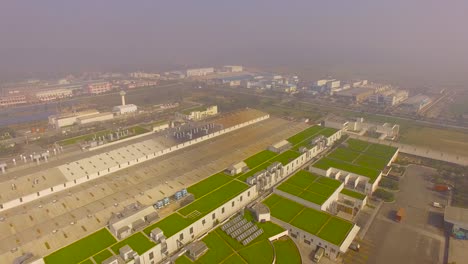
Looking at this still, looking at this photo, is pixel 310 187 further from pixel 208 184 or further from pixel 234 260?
pixel 234 260

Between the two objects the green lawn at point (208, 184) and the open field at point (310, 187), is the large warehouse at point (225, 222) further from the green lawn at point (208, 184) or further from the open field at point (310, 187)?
the open field at point (310, 187)

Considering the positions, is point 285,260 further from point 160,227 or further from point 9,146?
point 9,146

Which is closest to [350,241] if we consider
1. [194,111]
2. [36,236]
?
[36,236]

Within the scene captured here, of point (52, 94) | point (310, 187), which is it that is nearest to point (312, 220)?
point (310, 187)

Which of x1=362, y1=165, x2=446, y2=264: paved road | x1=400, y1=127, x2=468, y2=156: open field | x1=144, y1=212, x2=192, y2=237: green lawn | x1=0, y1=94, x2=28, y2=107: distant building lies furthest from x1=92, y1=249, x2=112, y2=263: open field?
x1=0, y1=94, x2=28, y2=107: distant building

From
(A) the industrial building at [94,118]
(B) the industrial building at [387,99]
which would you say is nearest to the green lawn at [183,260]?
(A) the industrial building at [94,118]

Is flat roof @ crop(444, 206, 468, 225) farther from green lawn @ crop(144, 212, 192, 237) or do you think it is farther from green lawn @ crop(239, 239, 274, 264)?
green lawn @ crop(144, 212, 192, 237)
